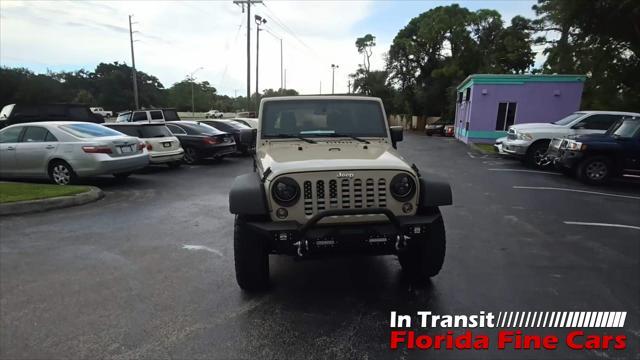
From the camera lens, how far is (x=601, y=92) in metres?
23.5

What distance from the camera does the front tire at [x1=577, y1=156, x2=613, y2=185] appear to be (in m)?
9.96

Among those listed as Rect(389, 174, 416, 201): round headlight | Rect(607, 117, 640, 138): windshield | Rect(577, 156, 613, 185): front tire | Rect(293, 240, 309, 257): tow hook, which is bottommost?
Rect(577, 156, 613, 185): front tire

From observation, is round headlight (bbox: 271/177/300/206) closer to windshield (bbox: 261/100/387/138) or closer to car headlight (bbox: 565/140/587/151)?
windshield (bbox: 261/100/387/138)

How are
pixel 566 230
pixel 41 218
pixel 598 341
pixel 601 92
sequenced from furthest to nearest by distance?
1. pixel 601 92
2. pixel 41 218
3. pixel 566 230
4. pixel 598 341

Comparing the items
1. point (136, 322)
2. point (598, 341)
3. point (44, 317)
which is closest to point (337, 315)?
point (136, 322)

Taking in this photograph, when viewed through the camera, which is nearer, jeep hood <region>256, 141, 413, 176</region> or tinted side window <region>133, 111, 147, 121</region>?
jeep hood <region>256, 141, 413, 176</region>

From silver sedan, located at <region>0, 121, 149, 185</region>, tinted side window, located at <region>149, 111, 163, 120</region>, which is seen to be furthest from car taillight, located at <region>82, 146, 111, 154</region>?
tinted side window, located at <region>149, 111, 163, 120</region>

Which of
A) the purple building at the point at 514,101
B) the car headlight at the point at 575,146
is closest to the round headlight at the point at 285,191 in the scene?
the car headlight at the point at 575,146

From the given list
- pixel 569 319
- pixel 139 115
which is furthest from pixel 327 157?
pixel 139 115

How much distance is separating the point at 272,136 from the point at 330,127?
0.71m

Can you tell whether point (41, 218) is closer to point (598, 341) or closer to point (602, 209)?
point (598, 341)

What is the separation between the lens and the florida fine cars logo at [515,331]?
306cm

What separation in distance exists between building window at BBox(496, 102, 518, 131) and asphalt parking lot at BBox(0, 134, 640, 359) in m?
16.8

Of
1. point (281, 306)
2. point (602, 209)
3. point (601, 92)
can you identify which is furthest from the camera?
point (601, 92)
